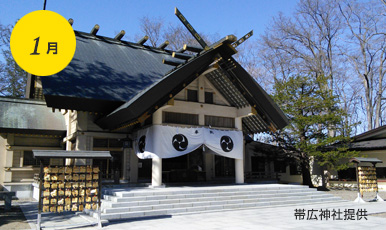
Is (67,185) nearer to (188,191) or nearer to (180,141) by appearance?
(188,191)

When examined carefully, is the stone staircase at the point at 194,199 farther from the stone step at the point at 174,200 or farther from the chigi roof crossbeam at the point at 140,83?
the chigi roof crossbeam at the point at 140,83

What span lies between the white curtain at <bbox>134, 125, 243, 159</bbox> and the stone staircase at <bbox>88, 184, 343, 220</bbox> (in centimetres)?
207

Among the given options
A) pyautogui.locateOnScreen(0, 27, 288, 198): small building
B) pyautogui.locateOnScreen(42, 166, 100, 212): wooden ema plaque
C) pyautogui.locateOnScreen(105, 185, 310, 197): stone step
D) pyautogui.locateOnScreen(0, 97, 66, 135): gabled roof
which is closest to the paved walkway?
pyautogui.locateOnScreen(42, 166, 100, 212): wooden ema plaque

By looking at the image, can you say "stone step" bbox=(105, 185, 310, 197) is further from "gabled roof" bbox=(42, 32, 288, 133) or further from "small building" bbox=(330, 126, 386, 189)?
"small building" bbox=(330, 126, 386, 189)

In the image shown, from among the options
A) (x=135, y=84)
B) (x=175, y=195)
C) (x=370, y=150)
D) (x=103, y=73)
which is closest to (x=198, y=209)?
(x=175, y=195)

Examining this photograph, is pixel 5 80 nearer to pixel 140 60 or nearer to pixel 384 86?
pixel 140 60

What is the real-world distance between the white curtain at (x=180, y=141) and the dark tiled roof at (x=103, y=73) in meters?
2.11

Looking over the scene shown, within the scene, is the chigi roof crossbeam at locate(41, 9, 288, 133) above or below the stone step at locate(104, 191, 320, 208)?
above

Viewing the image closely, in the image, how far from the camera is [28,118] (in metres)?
16.6

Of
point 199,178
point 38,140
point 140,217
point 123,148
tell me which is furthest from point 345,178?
point 38,140

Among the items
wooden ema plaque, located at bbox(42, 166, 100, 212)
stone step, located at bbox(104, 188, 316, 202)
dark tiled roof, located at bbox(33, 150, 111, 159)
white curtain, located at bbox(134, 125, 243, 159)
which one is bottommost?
stone step, located at bbox(104, 188, 316, 202)

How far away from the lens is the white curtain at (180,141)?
1341cm

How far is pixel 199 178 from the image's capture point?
1730 cm

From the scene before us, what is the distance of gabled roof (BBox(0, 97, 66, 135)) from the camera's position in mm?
15789
